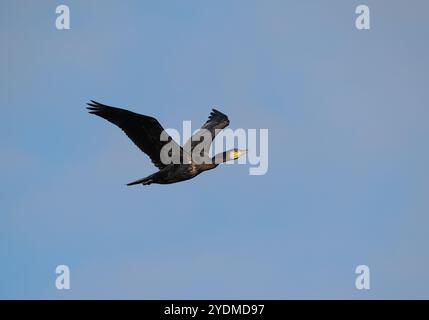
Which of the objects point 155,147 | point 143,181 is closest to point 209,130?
point 155,147

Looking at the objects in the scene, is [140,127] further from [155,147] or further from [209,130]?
[209,130]

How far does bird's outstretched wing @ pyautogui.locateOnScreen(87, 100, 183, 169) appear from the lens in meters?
36.8

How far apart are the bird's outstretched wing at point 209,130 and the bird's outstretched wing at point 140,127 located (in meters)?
1.38

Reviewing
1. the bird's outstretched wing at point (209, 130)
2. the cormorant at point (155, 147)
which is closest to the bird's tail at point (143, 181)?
the cormorant at point (155, 147)

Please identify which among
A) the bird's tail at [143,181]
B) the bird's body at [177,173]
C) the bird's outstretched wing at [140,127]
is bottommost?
the bird's tail at [143,181]

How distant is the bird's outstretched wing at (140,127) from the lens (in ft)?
121

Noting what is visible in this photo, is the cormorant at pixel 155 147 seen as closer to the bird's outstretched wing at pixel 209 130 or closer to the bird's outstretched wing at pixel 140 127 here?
the bird's outstretched wing at pixel 140 127

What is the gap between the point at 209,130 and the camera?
130 ft

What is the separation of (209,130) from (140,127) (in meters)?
3.11
